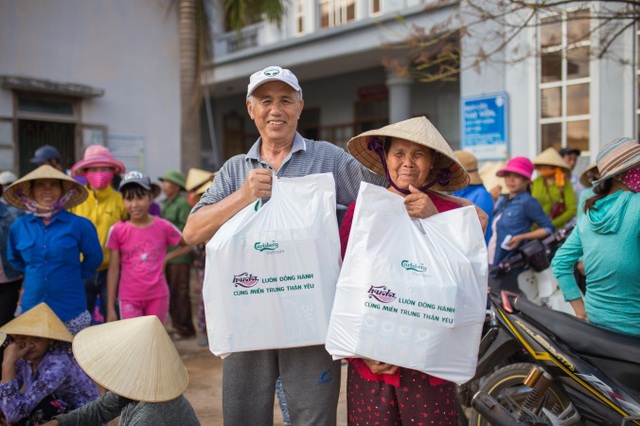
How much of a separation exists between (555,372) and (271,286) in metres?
1.51

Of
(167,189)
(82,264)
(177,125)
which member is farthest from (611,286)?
(177,125)

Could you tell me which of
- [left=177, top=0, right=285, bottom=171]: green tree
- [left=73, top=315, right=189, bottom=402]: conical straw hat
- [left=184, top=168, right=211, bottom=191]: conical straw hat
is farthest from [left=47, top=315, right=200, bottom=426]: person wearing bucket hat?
[left=177, top=0, right=285, bottom=171]: green tree

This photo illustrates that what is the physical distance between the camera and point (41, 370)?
304cm

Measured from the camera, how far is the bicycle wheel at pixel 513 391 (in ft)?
9.38

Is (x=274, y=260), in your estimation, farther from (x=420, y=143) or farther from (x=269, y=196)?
(x=420, y=143)

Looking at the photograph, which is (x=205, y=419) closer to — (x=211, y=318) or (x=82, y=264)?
(x=82, y=264)

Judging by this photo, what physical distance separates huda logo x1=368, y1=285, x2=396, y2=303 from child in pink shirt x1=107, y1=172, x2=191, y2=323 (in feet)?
10.1

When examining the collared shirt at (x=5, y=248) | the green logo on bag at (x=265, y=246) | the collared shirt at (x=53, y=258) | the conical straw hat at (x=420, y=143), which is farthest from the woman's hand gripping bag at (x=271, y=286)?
the collared shirt at (x=5, y=248)

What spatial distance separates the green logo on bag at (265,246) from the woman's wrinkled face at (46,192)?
2.34 m

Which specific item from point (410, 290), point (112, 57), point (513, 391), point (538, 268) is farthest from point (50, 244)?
point (112, 57)

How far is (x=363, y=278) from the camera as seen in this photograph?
1.96m

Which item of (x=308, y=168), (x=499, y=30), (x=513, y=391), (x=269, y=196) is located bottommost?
(x=513, y=391)

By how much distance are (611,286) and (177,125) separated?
10325mm

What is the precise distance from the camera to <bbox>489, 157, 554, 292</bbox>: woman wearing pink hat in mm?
4746
